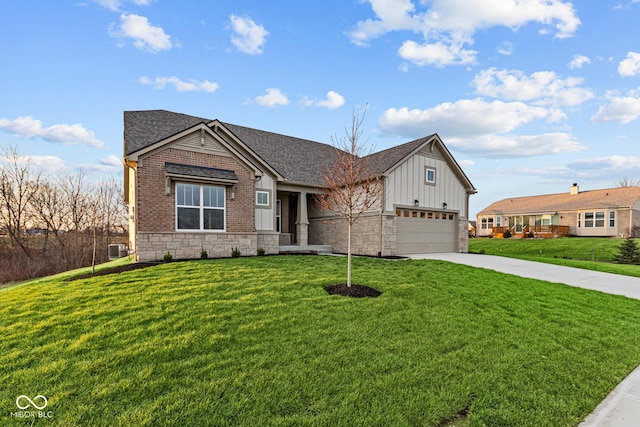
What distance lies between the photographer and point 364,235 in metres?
16.3

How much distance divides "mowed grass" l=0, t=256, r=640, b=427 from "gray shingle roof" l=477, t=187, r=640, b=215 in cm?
3062

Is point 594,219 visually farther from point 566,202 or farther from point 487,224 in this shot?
point 487,224

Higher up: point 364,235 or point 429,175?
point 429,175

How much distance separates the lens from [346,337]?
462cm

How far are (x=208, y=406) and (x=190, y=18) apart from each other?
41.5 feet

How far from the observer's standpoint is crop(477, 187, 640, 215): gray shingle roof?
2936cm

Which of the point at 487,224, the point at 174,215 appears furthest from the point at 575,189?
the point at 174,215

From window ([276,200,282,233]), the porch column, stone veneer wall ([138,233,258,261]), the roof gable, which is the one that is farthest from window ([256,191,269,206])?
window ([276,200,282,233])

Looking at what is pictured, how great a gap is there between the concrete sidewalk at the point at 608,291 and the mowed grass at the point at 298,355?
137 mm

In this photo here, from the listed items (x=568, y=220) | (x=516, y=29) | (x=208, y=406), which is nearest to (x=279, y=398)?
(x=208, y=406)

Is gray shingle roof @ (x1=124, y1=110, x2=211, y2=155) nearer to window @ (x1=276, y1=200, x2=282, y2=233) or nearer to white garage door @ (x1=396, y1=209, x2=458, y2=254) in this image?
window @ (x1=276, y1=200, x2=282, y2=233)

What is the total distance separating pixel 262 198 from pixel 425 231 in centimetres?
950

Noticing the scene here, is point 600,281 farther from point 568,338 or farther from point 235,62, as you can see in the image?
point 235,62

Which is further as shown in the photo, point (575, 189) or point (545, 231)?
point (575, 189)
